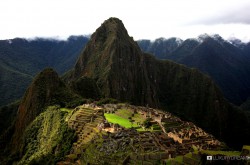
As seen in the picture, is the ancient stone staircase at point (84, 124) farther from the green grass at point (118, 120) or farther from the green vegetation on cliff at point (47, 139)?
the green grass at point (118, 120)

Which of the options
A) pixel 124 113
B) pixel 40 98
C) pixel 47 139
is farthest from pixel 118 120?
pixel 40 98

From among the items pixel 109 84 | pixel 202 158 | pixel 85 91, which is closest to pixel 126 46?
pixel 109 84

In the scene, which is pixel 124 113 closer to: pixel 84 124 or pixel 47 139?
pixel 84 124

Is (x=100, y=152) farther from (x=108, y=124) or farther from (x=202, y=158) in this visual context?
(x=202, y=158)

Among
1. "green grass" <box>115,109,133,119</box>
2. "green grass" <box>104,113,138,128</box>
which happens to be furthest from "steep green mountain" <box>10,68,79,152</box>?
"green grass" <box>104,113,138,128</box>

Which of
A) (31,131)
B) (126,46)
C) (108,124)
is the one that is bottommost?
(31,131)

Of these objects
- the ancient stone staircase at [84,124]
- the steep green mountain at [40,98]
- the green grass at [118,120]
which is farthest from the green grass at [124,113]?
the steep green mountain at [40,98]

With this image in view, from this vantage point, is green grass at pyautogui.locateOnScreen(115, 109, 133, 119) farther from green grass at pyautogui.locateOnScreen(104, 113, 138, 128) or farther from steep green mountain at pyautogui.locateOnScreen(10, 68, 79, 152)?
steep green mountain at pyautogui.locateOnScreen(10, 68, 79, 152)
